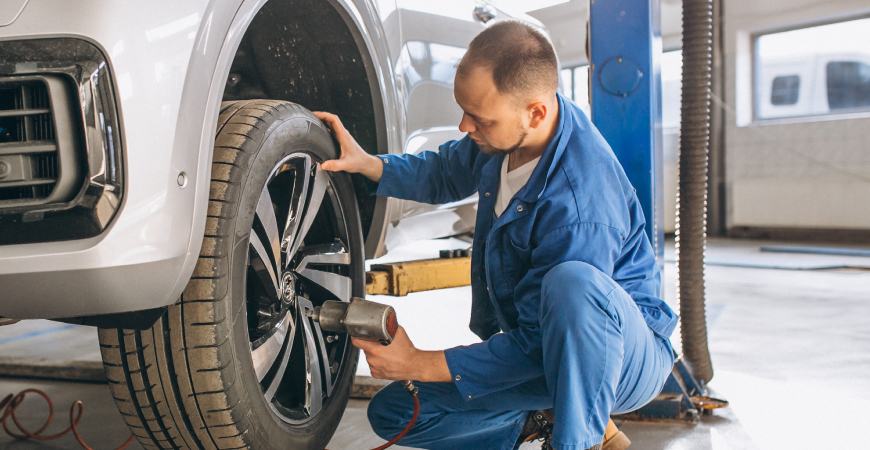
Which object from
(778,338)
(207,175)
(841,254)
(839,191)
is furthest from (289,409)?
(839,191)

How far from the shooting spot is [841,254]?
5.95 metres

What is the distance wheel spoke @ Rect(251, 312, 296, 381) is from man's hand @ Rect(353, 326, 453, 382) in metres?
0.14

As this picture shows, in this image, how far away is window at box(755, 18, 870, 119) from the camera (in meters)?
7.14

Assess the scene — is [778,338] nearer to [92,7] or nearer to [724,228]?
[92,7]

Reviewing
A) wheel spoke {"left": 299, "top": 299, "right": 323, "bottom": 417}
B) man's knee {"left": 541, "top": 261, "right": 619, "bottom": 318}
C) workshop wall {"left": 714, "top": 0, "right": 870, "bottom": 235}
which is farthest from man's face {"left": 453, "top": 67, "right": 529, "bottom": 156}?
workshop wall {"left": 714, "top": 0, "right": 870, "bottom": 235}

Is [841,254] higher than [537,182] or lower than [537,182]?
lower

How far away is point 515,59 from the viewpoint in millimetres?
1322

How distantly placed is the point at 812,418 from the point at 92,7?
6.88 ft

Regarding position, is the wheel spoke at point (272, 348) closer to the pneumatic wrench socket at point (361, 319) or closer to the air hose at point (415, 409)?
the pneumatic wrench socket at point (361, 319)

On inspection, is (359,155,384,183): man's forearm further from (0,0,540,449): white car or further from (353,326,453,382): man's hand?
(353,326,453,382): man's hand

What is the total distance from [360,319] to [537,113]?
57 cm

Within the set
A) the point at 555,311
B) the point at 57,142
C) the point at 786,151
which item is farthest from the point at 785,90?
the point at 57,142

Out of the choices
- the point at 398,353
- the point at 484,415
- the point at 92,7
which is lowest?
the point at 484,415

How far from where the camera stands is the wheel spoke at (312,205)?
1.35 m
